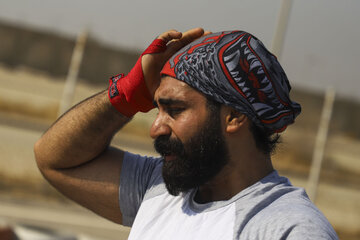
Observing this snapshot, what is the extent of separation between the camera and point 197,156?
2301 mm

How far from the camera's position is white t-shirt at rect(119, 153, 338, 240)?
1.96 m

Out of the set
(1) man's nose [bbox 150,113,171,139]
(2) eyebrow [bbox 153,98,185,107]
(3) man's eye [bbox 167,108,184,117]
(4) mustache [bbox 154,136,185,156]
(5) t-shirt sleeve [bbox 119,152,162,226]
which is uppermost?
(2) eyebrow [bbox 153,98,185,107]

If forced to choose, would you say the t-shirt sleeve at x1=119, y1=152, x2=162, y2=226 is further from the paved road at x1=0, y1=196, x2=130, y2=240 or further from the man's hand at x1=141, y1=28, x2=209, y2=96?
the paved road at x1=0, y1=196, x2=130, y2=240

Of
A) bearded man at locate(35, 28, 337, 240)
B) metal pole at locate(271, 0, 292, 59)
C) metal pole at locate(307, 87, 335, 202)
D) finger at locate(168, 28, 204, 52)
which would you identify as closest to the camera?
bearded man at locate(35, 28, 337, 240)

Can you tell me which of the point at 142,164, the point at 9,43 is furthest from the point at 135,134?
the point at 142,164

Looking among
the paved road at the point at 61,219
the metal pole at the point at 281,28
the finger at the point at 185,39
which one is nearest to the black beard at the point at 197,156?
the finger at the point at 185,39

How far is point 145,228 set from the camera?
7.82 feet

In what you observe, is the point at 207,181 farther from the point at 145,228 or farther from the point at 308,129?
the point at 308,129

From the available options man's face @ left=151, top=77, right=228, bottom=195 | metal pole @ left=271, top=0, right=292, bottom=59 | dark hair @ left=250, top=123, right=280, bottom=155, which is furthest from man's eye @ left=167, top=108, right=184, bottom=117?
metal pole @ left=271, top=0, right=292, bottom=59

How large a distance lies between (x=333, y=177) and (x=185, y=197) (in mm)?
20429

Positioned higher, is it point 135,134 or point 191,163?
point 191,163

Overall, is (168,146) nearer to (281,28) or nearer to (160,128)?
(160,128)

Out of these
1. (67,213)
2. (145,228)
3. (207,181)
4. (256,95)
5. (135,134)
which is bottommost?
(135,134)

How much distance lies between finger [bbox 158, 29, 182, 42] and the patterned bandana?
0.97 ft
